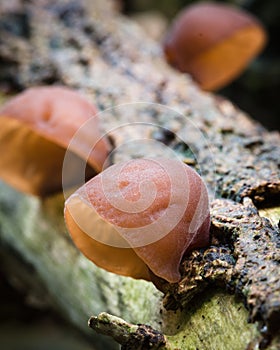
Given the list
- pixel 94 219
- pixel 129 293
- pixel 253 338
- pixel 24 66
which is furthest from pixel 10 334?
pixel 253 338

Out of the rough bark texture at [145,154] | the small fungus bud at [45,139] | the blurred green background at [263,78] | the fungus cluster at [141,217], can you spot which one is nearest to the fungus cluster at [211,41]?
the rough bark texture at [145,154]

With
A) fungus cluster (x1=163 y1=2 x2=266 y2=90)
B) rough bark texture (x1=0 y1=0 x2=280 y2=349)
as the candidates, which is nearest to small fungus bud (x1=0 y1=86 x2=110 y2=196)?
rough bark texture (x1=0 y1=0 x2=280 y2=349)

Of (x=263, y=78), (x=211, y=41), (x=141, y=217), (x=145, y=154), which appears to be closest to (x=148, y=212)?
(x=141, y=217)

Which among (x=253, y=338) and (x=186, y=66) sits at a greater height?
(x=253, y=338)

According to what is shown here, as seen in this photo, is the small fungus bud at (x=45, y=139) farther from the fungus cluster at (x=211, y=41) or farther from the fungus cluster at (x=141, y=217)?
the fungus cluster at (x=211, y=41)

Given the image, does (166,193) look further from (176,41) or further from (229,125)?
(176,41)

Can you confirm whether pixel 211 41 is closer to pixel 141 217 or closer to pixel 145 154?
pixel 145 154
